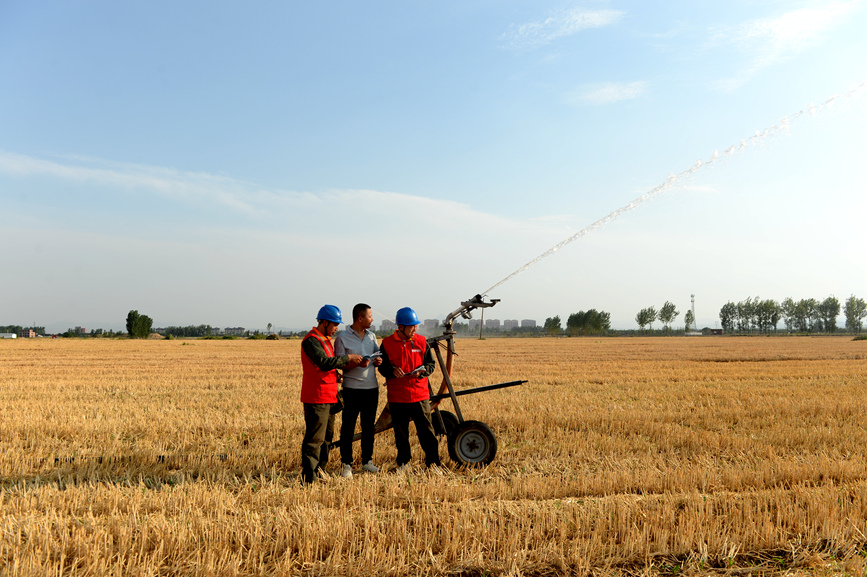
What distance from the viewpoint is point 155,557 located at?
13.7 feet

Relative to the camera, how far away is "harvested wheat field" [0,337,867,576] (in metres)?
4.30

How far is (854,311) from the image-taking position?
170 meters

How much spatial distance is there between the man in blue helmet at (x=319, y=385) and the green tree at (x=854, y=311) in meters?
206

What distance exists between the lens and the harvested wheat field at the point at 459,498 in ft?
14.1

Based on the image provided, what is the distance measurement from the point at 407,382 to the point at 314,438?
1.33 m

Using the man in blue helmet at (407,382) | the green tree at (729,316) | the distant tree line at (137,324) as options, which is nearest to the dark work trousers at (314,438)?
the man in blue helmet at (407,382)

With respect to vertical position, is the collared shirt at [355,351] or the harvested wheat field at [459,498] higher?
the collared shirt at [355,351]

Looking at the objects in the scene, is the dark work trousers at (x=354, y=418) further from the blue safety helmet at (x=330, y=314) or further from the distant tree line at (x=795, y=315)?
the distant tree line at (x=795, y=315)

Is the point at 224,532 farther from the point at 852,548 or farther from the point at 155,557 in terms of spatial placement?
the point at 852,548

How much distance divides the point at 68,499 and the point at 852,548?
7195 millimetres

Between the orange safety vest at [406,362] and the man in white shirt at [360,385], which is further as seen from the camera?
the orange safety vest at [406,362]

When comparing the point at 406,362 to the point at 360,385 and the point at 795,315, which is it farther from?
the point at 795,315

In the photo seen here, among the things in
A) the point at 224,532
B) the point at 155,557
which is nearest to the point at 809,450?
the point at 224,532

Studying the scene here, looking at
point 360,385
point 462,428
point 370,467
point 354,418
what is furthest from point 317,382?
point 462,428
